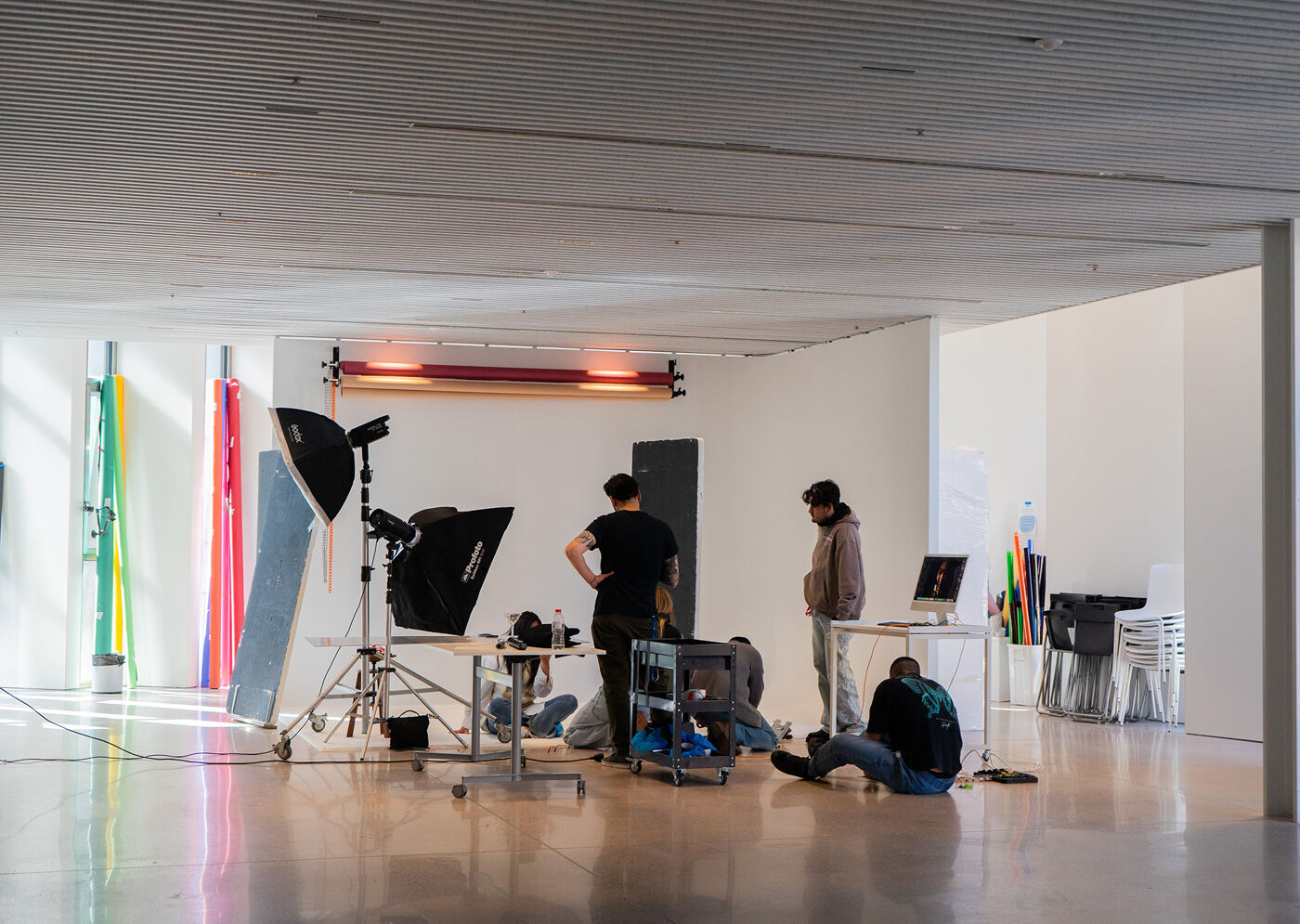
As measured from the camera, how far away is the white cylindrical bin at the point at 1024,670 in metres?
10.8

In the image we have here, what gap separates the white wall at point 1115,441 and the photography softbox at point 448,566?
5.53 m

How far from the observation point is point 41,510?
11.3m

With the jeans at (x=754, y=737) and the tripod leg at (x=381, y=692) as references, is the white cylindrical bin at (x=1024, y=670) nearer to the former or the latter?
→ the jeans at (x=754, y=737)

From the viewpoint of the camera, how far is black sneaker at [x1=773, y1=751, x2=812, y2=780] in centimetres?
697

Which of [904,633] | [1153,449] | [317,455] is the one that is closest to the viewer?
[904,633]

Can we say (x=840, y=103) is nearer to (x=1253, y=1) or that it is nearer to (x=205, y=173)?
(x=1253, y=1)

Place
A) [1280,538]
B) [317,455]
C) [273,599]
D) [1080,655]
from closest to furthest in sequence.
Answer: [1280,538] → [317,455] → [273,599] → [1080,655]

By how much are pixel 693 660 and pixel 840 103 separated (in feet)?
10.5

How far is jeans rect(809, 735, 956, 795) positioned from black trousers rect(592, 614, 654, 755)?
1.31 m

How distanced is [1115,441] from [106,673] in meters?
8.58

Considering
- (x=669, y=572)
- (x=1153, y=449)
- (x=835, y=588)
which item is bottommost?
(x=835, y=588)

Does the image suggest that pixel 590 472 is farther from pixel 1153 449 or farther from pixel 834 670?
pixel 1153 449

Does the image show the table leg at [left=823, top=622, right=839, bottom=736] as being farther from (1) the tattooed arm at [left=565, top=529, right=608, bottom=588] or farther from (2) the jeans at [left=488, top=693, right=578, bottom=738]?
(2) the jeans at [left=488, top=693, right=578, bottom=738]

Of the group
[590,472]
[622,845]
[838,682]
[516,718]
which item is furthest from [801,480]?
[622,845]
